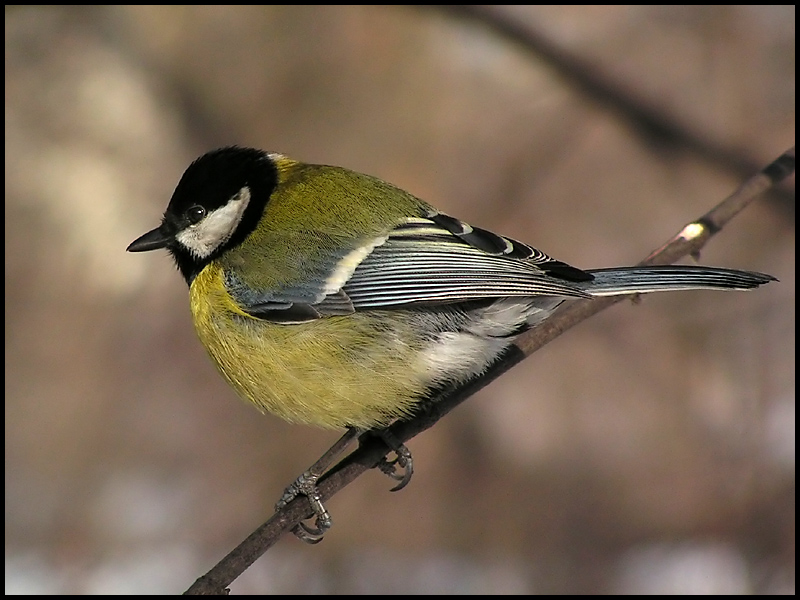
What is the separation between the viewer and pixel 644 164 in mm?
3914

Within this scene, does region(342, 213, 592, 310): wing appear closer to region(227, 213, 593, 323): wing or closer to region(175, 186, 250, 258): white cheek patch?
region(227, 213, 593, 323): wing

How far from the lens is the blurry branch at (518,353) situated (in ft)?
6.28

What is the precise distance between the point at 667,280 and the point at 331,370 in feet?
2.50

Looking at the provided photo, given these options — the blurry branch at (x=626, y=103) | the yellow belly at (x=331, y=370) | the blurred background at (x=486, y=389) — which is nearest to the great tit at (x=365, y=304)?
the yellow belly at (x=331, y=370)

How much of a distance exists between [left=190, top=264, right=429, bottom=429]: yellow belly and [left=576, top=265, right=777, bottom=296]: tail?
0.44 meters

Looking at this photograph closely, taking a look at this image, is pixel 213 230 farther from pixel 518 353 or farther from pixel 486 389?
pixel 486 389

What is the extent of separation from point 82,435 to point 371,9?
7.84 ft

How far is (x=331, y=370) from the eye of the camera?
1.96 metres

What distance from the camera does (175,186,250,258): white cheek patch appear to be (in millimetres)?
2229

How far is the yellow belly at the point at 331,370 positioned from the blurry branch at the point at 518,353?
0.07 metres

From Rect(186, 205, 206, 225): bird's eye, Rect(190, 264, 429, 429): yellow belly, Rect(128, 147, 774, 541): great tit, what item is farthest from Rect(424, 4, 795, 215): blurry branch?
Rect(190, 264, 429, 429): yellow belly

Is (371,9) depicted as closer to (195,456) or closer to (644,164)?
(644,164)

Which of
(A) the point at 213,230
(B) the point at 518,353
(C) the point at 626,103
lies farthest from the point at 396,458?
(C) the point at 626,103

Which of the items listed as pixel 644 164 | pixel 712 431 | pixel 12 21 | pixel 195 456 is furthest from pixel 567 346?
pixel 12 21
